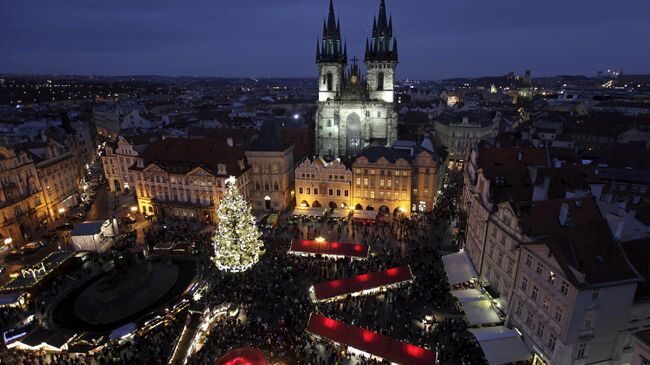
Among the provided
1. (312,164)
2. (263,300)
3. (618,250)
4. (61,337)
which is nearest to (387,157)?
(312,164)

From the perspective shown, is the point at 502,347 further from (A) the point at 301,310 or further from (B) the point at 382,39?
(B) the point at 382,39

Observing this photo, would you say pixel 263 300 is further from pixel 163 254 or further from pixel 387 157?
pixel 387 157

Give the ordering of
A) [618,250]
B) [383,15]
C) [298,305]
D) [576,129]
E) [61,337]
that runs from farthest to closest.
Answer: [576,129]
[383,15]
[298,305]
[61,337]
[618,250]

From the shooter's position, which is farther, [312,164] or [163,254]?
[312,164]

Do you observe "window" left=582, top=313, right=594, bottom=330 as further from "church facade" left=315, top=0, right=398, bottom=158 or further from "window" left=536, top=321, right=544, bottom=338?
"church facade" left=315, top=0, right=398, bottom=158

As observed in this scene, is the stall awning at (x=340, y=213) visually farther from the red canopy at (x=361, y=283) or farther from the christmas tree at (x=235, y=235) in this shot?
the red canopy at (x=361, y=283)

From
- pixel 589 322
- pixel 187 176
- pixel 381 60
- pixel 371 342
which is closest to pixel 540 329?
pixel 589 322

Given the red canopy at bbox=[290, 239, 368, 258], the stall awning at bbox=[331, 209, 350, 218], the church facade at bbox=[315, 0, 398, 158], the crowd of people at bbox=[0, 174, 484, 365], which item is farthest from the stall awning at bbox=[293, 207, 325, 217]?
the church facade at bbox=[315, 0, 398, 158]
